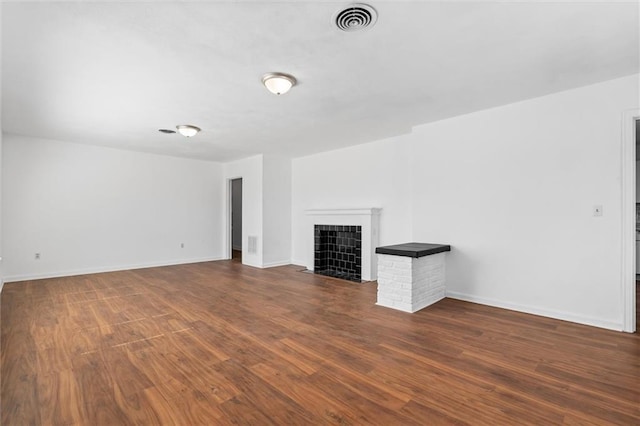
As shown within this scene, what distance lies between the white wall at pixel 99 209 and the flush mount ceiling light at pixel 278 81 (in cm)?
479

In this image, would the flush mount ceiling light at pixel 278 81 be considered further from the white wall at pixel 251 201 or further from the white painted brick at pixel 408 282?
the white wall at pixel 251 201

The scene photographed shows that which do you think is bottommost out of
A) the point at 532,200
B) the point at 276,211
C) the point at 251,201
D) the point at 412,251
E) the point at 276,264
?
the point at 276,264

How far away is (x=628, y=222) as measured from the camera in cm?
283

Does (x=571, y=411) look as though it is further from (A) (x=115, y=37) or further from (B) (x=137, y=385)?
(A) (x=115, y=37)

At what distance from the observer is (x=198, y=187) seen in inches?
285

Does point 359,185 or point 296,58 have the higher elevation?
point 296,58

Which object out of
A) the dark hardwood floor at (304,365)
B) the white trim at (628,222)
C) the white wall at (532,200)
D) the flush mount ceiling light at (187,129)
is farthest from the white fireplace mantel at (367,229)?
the white trim at (628,222)

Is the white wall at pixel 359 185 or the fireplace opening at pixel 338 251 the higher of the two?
the white wall at pixel 359 185

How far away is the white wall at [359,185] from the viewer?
4.98m

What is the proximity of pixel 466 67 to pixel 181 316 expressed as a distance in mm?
3819

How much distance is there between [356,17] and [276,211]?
5.02 metres

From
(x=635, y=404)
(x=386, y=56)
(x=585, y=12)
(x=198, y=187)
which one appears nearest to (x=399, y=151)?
(x=386, y=56)

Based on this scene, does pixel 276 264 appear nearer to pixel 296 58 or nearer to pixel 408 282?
pixel 408 282

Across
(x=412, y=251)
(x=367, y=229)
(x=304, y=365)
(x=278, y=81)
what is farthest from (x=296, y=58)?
(x=367, y=229)
